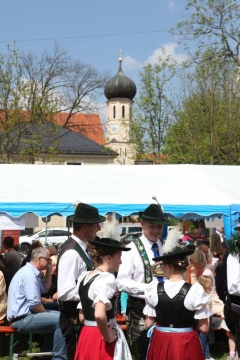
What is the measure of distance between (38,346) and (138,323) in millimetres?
3658

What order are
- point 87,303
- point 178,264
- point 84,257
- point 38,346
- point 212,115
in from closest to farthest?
1. point 87,303
2. point 178,264
3. point 84,257
4. point 38,346
5. point 212,115

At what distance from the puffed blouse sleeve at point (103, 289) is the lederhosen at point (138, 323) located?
3.06 ft

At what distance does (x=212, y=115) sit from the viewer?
74.4ft

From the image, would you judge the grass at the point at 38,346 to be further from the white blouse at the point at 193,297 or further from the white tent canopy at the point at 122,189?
the white blouse at the point at 193,297

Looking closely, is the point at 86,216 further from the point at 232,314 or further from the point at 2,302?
the point at 2,302

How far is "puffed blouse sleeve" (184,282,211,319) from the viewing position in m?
3.75

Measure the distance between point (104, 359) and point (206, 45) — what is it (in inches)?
777

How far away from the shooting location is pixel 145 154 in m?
27.2

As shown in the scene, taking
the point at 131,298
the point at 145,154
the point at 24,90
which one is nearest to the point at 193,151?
the point at 145,154

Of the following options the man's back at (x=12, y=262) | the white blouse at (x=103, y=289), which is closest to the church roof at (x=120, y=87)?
the man's back at (x=12, y=262)

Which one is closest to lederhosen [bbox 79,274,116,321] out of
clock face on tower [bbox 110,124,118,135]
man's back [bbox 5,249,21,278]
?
man's back [bbox 5,249,21,278]

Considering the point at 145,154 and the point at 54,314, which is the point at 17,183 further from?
the point at 145,154

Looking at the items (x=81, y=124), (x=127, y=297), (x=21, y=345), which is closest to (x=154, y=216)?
(x=127, y=297)

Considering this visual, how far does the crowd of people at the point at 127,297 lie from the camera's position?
3.73m
